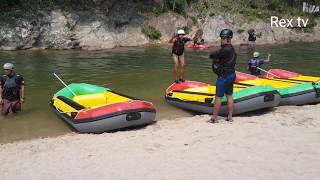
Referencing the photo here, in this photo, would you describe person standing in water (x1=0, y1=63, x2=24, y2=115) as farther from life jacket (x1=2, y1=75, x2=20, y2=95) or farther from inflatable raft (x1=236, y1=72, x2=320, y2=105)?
inflatable raft (x1=236, y1=72, x2=320, y2=105)

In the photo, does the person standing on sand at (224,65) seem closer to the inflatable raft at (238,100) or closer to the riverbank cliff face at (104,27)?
the inflatable raft at (238,100)

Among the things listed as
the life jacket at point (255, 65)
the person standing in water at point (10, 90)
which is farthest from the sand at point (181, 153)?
the life jacket at point (255, 65)

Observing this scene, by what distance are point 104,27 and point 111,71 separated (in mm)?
9132

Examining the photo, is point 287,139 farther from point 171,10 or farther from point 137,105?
point 171,10

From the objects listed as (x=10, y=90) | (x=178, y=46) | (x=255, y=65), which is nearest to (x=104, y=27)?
(x=178, y=46)

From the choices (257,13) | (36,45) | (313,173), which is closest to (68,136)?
(313,173)

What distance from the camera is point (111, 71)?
14133mm

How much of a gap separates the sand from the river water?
4.27 feet

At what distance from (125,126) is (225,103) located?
1.99 m

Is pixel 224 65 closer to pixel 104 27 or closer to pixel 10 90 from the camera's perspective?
pixel 10 90

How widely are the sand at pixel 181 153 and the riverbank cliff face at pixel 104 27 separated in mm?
14883

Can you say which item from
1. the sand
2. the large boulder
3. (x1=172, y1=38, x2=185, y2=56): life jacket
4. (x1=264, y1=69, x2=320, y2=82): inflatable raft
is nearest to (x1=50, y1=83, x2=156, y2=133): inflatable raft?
the sand

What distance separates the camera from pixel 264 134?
6562 millimetres

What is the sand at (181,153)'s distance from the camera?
4.99 metres
